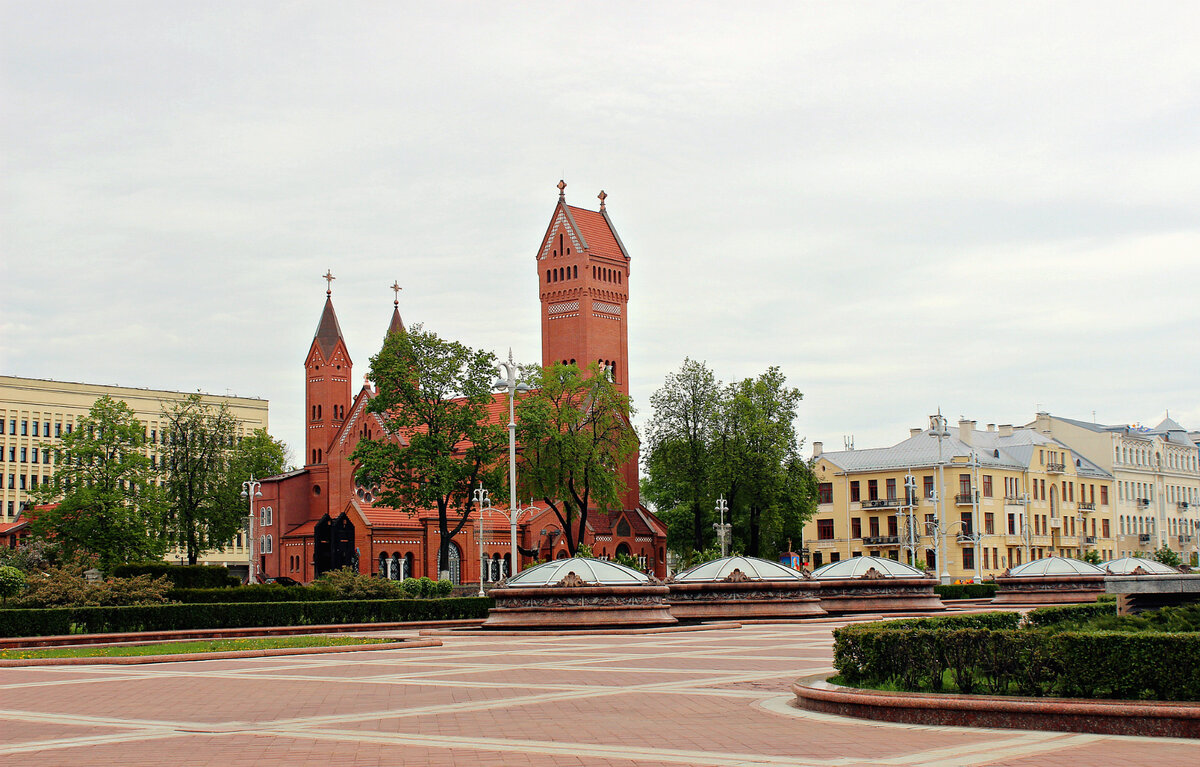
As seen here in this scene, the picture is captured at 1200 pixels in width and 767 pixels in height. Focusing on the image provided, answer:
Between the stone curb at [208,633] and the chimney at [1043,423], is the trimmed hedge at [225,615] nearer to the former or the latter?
the stone curb at [208,633]

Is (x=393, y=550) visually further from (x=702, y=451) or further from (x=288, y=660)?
(x=288, y=660)

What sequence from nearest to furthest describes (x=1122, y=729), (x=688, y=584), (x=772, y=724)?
1. (x=1122, y=729)
2. (x=772, y=724)
3. (x=688, y=584)

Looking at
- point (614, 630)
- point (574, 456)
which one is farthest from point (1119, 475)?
point (614, 630)

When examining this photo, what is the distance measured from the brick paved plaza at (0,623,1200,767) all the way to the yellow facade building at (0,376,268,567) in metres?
81.6

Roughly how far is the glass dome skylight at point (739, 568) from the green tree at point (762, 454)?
1391 inches

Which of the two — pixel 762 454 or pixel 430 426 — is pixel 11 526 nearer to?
pixel 430 426

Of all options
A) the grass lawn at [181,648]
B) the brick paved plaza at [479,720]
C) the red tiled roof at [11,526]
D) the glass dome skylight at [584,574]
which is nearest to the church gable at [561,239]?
the red tiled roof at [11,526]

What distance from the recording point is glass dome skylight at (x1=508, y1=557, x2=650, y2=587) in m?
27.8

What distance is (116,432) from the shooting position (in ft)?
214

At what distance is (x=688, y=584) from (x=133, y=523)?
40128mm

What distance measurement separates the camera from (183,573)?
42.0m

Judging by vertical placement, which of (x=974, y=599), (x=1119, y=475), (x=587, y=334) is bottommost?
(x=974, y=599)

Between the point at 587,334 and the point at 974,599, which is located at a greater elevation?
the point at 587,334

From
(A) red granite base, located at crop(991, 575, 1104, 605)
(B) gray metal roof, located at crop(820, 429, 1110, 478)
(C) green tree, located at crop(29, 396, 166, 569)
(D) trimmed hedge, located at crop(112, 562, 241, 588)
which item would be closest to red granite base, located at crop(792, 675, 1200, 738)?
(A) red granite base, located at crop(991, 575, 1104, 605)
